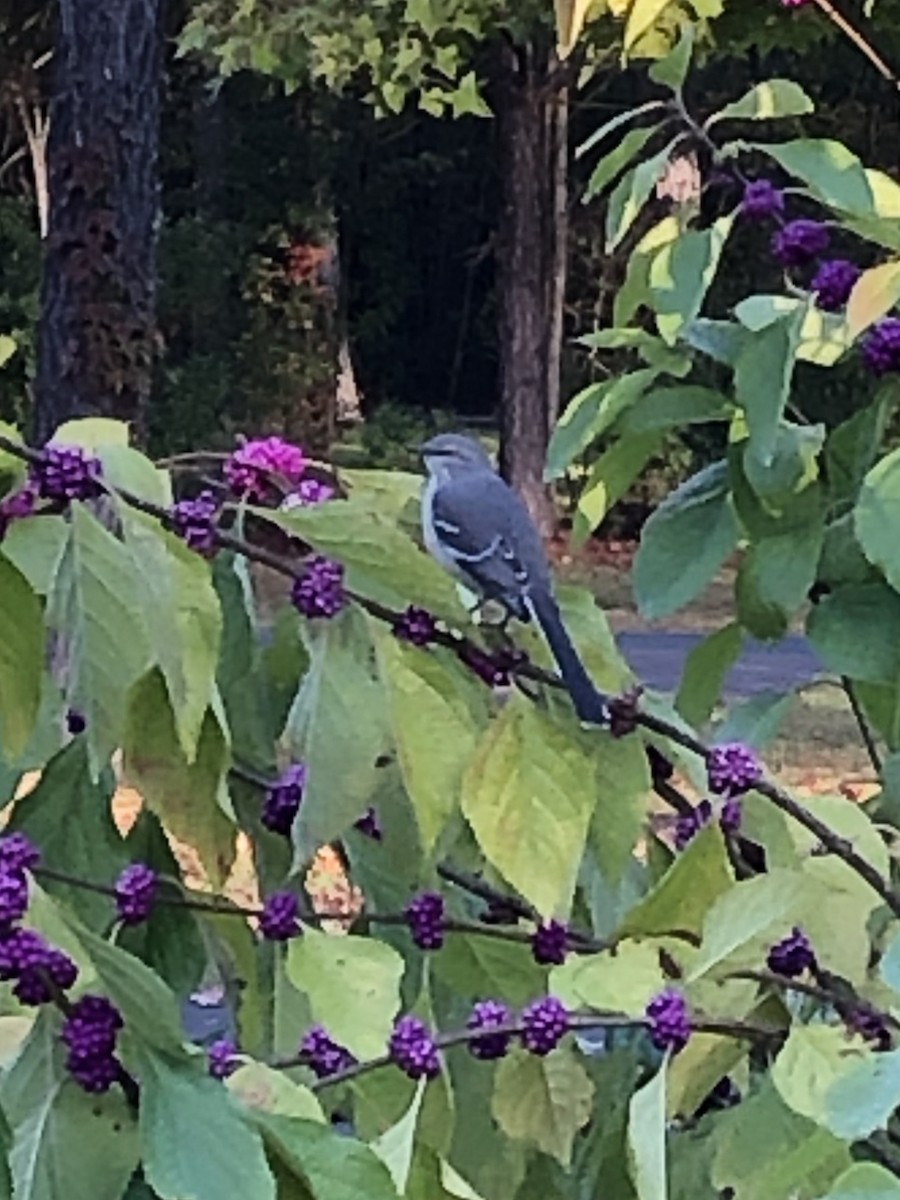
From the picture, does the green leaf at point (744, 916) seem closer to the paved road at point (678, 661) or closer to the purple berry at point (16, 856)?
the purple berry at point (16, 856)

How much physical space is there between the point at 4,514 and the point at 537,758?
0.26 m

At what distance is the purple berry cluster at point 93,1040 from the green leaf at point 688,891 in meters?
0.27

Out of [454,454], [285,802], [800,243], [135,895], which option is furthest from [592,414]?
[454,454]

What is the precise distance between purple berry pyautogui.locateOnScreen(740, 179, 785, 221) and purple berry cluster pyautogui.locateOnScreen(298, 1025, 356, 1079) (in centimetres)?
61

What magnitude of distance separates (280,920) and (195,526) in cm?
18

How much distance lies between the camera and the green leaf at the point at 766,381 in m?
1.25

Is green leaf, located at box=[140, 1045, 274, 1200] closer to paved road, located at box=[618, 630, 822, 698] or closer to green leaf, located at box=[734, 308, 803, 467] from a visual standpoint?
green leaf, located at box=[734, 308, 803, 467]

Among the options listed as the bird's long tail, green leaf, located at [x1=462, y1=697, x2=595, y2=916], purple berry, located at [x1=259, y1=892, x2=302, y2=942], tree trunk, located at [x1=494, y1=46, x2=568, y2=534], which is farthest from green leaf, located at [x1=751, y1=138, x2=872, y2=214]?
tree trunk, located at [x1=494, y1=46, x2=568, y2=534]

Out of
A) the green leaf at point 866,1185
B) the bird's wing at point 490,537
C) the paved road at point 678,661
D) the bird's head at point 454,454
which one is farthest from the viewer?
the paved road at point 678,661

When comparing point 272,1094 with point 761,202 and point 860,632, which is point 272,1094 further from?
point 761,202

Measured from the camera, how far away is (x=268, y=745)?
50.3 inches

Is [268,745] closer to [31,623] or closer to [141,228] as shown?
[31,623]

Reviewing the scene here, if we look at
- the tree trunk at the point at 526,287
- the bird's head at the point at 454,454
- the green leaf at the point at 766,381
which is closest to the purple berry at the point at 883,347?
the green leaf at the point at 766,381

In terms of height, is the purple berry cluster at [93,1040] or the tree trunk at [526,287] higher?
the purple berry cluster at [93,1040]
